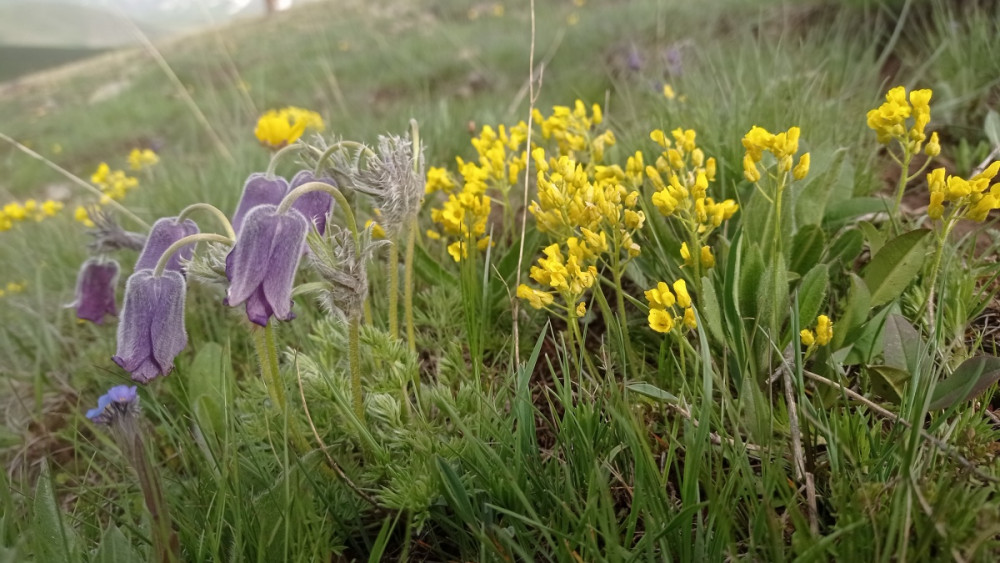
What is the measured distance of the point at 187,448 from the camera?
1392mm

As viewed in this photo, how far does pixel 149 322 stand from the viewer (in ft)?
3.67

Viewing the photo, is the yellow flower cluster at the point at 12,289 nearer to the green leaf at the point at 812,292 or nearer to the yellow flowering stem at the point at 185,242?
the yellow flowering stem at the point at 185,242

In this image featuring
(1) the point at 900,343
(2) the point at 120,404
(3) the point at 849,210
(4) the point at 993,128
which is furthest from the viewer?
(4) the point at 993,128

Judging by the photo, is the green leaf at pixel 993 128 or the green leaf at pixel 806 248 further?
the green leaf at pixel 993 128

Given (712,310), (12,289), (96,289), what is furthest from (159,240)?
(12,289)

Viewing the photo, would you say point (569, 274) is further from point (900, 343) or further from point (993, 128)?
point (993, 128)

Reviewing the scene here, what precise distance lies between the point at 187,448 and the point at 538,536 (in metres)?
→ 0.84

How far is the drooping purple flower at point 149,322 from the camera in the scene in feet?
3.65

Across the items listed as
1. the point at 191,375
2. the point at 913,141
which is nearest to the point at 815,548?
the point at 913,141

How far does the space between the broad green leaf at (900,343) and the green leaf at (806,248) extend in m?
0.27

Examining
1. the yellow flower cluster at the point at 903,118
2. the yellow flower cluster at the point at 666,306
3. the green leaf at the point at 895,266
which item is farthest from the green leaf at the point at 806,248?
the yellow flower cluster at the point at 666,306

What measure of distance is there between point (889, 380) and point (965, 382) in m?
0.12

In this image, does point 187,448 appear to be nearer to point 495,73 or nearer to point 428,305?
point 428,305

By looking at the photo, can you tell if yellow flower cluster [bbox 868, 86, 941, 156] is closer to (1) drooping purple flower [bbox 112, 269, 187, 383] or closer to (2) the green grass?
(2) the green grass
